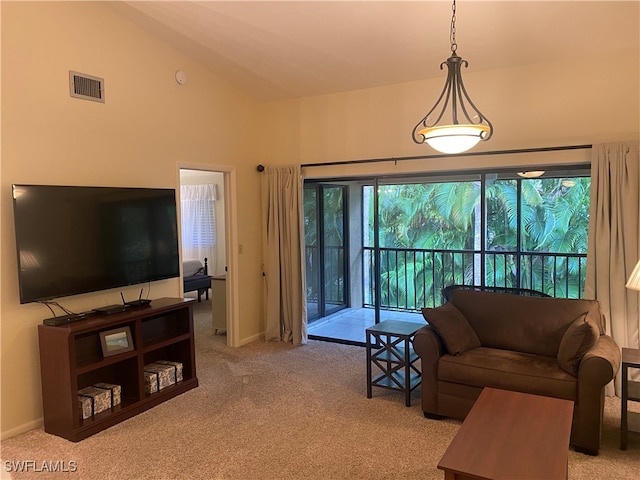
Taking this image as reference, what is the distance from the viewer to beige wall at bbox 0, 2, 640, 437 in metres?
3.47

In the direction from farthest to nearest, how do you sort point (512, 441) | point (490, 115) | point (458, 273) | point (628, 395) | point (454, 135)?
point (458, 273) → point (490, 115) → point (628, 395) → point (454, 135) → point (512, 441)

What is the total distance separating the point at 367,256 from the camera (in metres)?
5.80

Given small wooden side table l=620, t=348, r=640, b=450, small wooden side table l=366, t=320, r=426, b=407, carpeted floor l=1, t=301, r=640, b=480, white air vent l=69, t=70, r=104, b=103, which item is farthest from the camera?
small wooden side table l=366, t=320, r=426, b=407

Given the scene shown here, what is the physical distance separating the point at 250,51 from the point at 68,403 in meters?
3.35

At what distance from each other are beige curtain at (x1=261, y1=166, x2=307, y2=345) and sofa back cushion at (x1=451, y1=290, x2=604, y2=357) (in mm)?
2114

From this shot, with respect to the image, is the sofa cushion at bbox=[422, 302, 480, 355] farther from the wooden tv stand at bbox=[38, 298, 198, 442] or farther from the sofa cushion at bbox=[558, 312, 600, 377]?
the wooden tv stand at bbox=[38, 298, 198, 442]

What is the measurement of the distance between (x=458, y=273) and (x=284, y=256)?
1.99 meters

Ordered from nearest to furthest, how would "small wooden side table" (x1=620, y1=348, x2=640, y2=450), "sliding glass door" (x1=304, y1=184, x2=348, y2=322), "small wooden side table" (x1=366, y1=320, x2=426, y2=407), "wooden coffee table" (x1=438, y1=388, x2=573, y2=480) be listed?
"wooden coffee table" (x1=438, y1=388, x2=573, y2=480), "small wooden side table" (x1=620, y1=348, x2=640, y2=450), "small wooden side table" (x1=366, y1=320, x2=426, y2=407), "sliding glass door" (x1=304, y1=184, x2=348, y2=322)

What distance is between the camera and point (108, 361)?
11.9ft

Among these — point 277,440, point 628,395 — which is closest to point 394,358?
point 277,440

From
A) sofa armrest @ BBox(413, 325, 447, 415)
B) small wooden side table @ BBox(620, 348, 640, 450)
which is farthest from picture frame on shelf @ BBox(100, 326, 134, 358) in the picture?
small wooden side table @ BBox(620, 348, 640, 450)

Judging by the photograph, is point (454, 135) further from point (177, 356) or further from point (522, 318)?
point (177, 356)

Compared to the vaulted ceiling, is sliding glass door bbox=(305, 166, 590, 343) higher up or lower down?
lower down

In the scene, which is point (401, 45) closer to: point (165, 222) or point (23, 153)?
point (165, 222)
